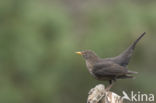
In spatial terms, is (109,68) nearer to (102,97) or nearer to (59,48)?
(102,97)

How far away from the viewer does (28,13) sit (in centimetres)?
1568

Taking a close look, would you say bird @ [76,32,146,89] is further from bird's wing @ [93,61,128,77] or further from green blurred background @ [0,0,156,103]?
green blurred background @ [0,0,156,103]

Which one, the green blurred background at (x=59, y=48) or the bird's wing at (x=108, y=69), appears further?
the green blurred background at (x=59, y=48)

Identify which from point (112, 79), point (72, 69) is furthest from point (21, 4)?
point (112, 79)

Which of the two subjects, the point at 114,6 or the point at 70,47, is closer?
the point at 70,47

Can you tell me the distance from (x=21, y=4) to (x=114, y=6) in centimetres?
231

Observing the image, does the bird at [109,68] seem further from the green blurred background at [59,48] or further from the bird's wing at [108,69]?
the green blurred background at [59,48]

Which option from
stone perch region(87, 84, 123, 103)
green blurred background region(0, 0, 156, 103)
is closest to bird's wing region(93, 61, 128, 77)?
stone perch region(87, 84, 123, 103)

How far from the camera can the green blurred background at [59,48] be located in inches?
552

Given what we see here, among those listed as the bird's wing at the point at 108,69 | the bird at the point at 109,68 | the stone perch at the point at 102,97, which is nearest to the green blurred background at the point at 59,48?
the bird at the point at 109,68

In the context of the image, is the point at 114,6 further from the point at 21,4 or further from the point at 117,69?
the point at 117,69

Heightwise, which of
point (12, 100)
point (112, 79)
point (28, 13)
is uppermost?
point (28, 13)

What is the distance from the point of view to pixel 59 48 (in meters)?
15.1

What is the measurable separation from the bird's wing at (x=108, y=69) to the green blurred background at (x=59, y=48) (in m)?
5.25
